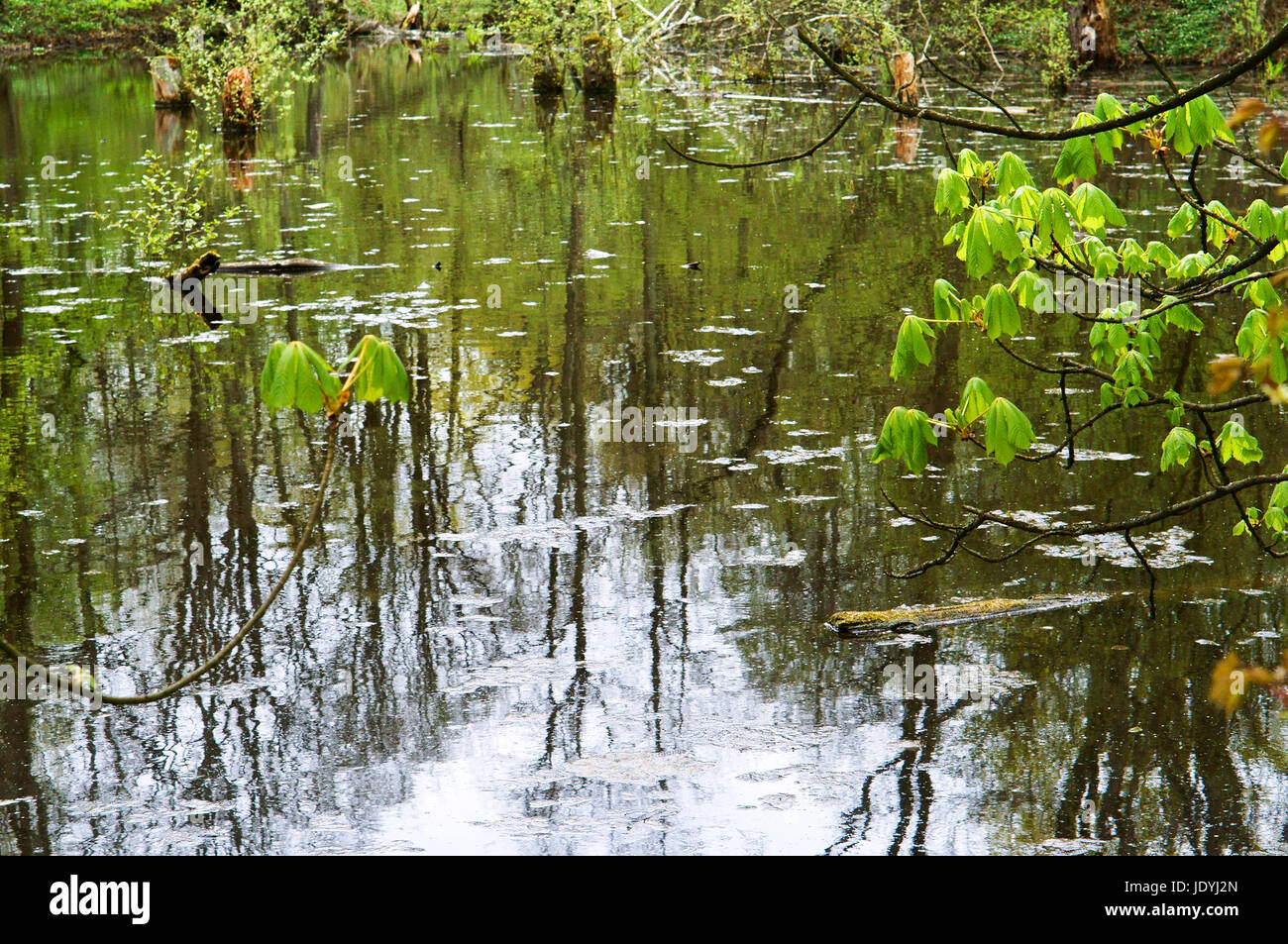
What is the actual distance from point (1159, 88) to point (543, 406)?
70.9ft

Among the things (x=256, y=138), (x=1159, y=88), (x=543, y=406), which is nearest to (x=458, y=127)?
(x=256, y=138)

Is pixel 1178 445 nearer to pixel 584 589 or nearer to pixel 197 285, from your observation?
pixel 584 589

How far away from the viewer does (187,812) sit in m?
4.54

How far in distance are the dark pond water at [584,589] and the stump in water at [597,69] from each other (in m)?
17.0

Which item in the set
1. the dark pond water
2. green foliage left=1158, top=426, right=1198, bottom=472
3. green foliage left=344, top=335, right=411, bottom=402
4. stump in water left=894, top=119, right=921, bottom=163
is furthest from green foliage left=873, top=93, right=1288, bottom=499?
stump in water left=894, top=119, right=921, bottom=163

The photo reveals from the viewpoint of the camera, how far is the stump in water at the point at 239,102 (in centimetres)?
2367

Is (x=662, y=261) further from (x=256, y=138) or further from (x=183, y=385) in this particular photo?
(x=256, y=138)

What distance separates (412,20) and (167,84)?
23978 millimetres

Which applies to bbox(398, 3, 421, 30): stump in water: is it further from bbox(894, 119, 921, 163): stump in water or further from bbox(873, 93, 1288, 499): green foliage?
bbox(873, 93, 1288, 499): green foliage

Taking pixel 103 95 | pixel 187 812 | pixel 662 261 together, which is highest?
pixel 103 95

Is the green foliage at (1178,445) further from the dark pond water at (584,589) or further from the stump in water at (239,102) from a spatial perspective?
the stump in water at (239,102)

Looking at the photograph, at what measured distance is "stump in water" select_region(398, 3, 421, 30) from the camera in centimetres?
5000

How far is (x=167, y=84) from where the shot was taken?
27797mm

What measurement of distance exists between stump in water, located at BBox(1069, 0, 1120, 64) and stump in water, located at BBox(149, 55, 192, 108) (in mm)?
21016
